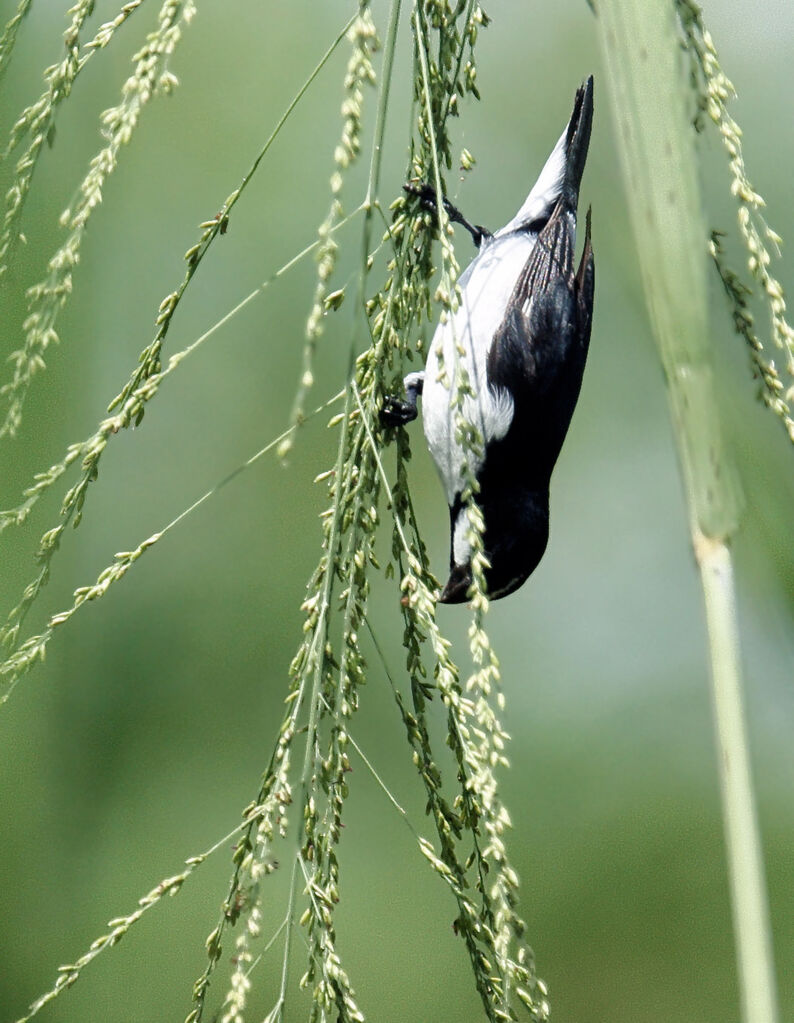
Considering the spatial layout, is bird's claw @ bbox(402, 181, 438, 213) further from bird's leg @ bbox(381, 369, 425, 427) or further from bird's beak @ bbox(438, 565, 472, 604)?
bird's beak @ bbox(438, 565, 472, 604)

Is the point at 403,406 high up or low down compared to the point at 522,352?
down

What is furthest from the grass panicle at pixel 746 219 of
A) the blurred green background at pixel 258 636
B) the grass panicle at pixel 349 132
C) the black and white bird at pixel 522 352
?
the blurred green background at pixel 258 636

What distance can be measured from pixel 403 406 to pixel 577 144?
0.43m

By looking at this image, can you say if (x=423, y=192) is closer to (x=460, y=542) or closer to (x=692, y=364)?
(x=692, y=364)

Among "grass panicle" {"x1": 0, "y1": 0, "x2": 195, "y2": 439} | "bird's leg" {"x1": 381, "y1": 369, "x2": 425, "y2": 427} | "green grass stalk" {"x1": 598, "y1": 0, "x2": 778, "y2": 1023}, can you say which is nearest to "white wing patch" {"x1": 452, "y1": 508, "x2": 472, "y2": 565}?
"bird's leg" {"x1": 381, "y1": 369, "x2": 425, "y2": 427}

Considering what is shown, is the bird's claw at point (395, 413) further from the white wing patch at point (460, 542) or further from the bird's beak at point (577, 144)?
the bird's beak at point (577, 144)

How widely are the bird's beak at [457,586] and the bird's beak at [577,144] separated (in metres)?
0.37

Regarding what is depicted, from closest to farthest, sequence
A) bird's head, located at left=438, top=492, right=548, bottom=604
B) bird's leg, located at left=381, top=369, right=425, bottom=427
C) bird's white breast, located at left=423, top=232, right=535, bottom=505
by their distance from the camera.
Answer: bird's leg, located at left=381, top=369, right=425, bottom=427 < bird's white breast, located at left=423, top=232, right=535, bottom=505 < bird's head, located at left=438, top=492, right=548, bottom=604

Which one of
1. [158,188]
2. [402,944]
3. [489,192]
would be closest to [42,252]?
[158,188]

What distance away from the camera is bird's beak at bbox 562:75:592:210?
111 centimetres

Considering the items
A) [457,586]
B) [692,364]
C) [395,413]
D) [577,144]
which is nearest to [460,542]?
[457,586]

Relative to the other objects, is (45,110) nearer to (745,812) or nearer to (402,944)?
(745,812)

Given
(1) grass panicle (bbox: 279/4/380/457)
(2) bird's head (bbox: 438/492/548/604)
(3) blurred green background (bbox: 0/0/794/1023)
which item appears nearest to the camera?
(1) grass panicle (bbox: 279/4/380/457)

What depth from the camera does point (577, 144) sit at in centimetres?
112
